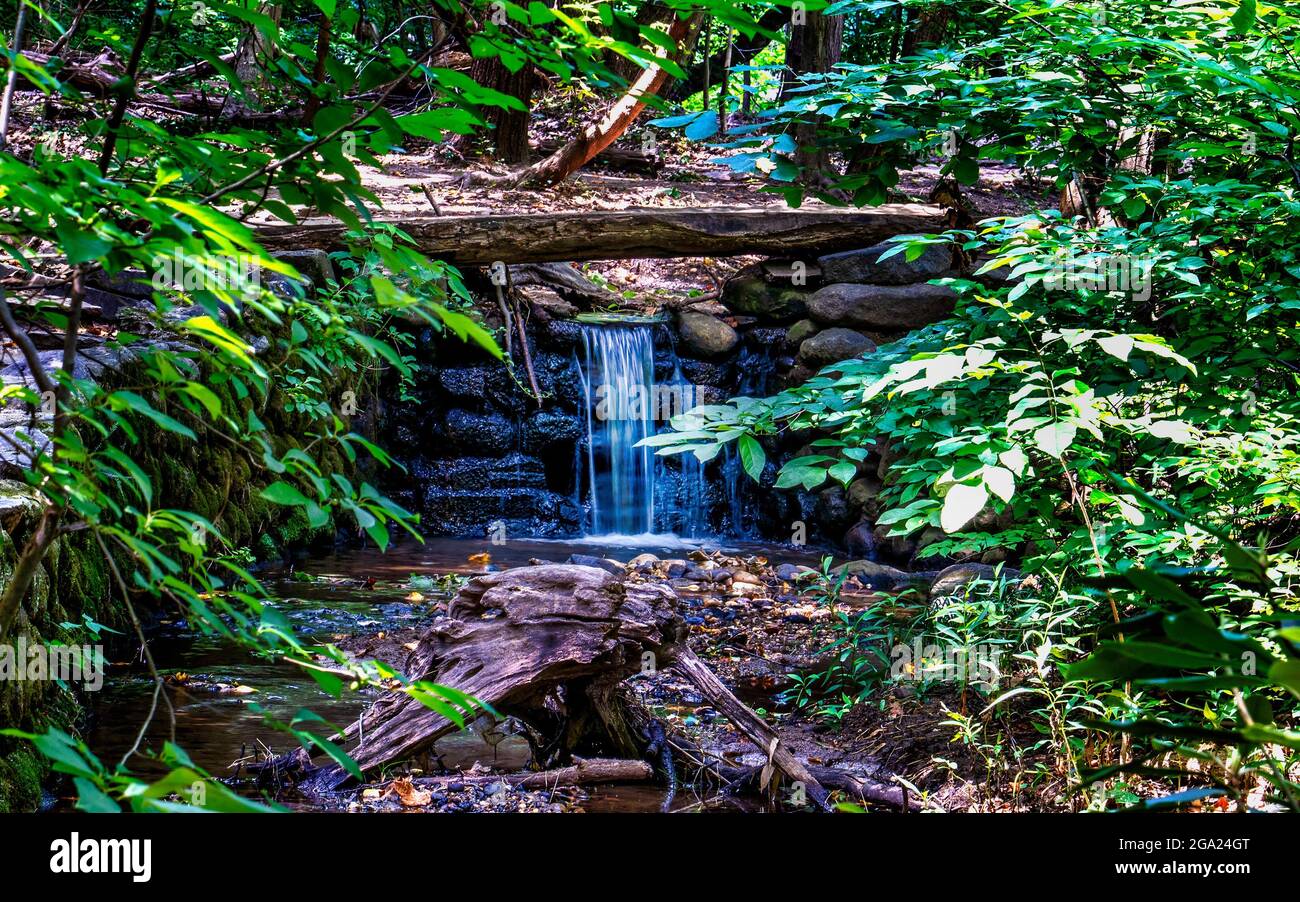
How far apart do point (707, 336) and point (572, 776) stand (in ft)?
24.3

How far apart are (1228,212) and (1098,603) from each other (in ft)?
4.69

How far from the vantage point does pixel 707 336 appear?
1073cm

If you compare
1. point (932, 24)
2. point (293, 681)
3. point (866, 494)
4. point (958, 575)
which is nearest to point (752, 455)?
point (293, 681)

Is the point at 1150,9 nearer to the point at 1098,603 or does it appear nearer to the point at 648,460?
the point at 1098,603

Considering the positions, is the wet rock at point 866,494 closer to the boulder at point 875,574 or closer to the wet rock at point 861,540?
the wet rock at point 861,540

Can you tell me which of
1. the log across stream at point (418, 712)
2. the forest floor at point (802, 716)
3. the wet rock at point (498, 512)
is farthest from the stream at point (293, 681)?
the wet rock at point (498, 512)

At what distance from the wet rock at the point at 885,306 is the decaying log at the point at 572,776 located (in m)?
7.11

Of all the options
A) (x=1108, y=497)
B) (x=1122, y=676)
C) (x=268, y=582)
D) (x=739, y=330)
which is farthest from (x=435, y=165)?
(x=1122, y=676)

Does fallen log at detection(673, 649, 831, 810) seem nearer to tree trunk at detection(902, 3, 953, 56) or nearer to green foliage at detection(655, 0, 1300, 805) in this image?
green foliage at detection(655, 0, 1300, 805)

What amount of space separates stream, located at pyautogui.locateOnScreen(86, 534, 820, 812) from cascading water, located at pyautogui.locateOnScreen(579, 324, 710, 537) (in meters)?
1.71

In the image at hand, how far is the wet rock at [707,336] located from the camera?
10734 millimetres

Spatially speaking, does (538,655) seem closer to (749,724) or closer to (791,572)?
(749,724)

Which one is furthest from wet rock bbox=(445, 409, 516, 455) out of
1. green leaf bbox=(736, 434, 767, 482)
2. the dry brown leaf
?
green leaf bbox=(736, 434, 767, 482)

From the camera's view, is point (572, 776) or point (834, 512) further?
point (834, 512)
